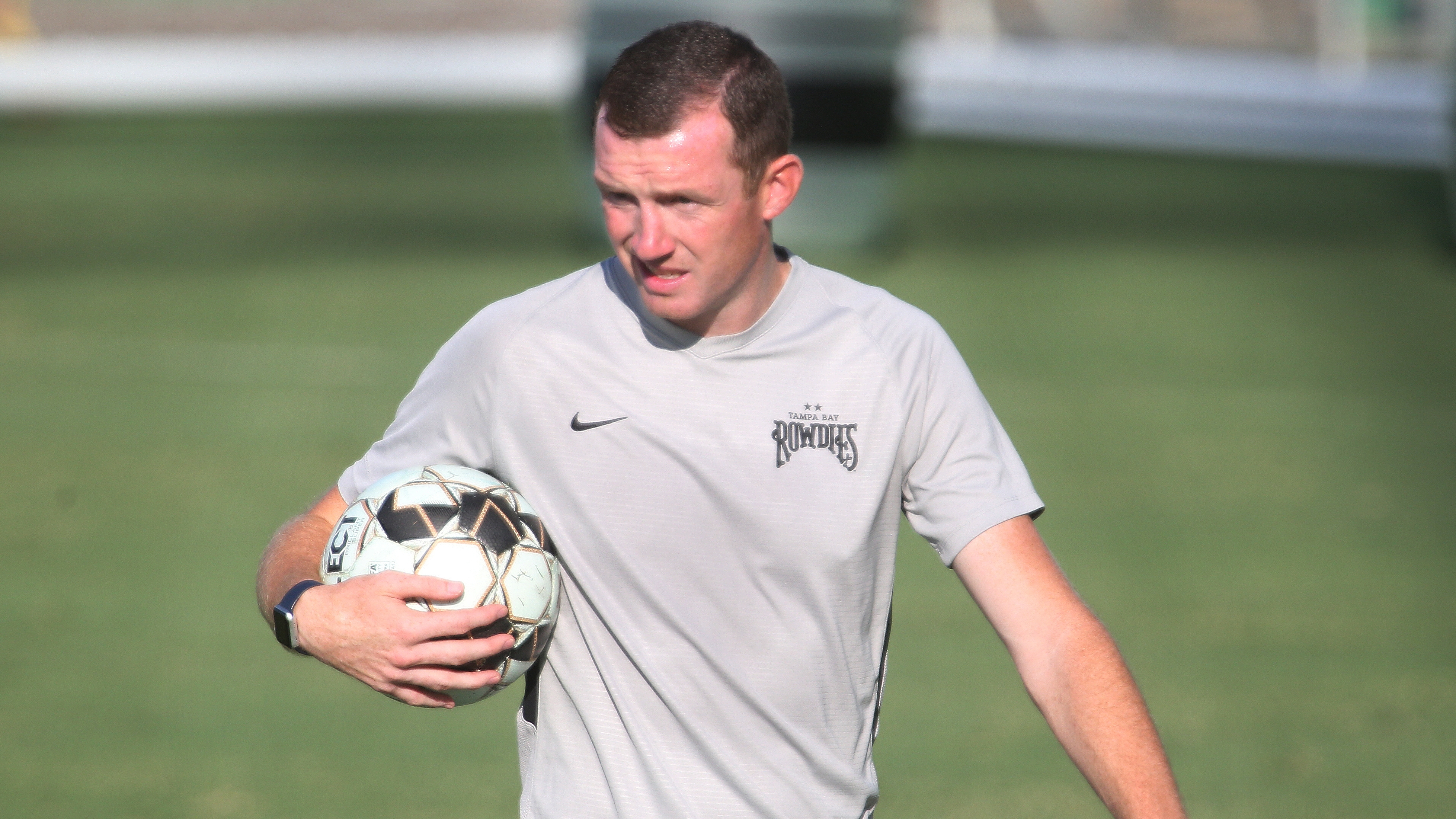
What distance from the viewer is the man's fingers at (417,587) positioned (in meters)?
3.17

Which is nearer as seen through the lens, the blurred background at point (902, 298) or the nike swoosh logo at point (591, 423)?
the nike swoosh logo at point (591, 423)

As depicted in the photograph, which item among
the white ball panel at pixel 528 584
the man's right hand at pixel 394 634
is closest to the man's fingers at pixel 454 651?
the man's right hand at pixel 394 634

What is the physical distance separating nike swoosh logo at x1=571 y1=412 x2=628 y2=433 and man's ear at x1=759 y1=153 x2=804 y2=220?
1.80 feet

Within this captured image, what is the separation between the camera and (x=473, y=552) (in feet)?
11.1

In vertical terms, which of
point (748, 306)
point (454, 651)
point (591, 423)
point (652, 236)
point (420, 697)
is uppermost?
point (652, 236)

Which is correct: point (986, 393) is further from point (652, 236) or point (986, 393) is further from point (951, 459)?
point (652, 236)

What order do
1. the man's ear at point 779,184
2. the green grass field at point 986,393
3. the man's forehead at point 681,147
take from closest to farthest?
the man's forehead at point 681,147
the man's ear at point 779,184
the green grass field at point 986,393

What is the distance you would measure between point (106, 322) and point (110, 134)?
872 cm

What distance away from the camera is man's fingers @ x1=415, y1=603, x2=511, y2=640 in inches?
122

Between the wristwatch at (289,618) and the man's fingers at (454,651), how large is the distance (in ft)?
0.90

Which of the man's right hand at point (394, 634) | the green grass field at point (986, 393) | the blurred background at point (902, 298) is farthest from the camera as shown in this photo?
the blurred background at point (902, 298)

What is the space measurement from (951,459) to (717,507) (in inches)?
21.0

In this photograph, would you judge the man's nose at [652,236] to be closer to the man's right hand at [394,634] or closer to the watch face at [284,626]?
the man's right hand at [394,634]

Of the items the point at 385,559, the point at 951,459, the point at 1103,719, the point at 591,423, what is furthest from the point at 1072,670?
the point at 385,559
